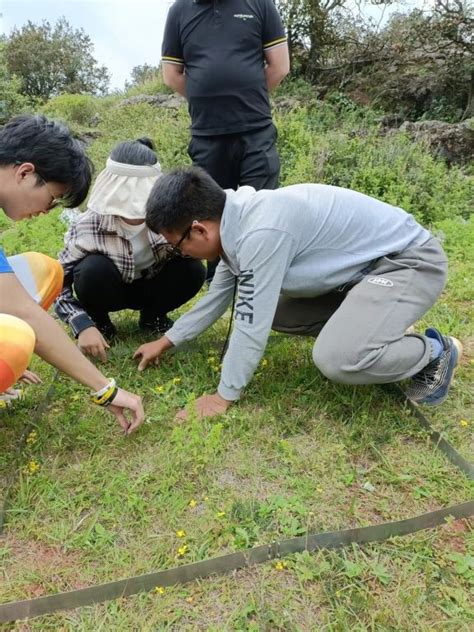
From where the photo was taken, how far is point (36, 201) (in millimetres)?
1858

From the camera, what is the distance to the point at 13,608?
1462 mm

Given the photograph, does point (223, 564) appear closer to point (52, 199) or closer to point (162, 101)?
point (52, 199)

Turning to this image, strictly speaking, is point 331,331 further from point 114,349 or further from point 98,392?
point 114,349

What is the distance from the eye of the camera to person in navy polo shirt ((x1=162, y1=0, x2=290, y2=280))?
3037mm

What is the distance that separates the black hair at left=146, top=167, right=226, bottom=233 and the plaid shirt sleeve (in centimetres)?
70

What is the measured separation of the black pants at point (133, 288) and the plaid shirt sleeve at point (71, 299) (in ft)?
0.16

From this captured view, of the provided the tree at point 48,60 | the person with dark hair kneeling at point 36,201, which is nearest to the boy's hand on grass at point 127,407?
the person with dark hair kneeling at point 36,201

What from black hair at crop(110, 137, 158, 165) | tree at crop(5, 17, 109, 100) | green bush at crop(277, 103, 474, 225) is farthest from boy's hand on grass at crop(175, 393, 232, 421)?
tree at crop(5, 17, 109, 100)

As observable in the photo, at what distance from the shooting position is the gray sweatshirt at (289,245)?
205 cm

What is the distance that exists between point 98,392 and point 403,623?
1.18 meters

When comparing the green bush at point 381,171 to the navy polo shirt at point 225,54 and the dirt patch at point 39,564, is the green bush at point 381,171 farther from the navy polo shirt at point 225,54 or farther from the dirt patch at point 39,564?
the dirt patch at point 39,564

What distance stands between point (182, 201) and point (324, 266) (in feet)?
2.10

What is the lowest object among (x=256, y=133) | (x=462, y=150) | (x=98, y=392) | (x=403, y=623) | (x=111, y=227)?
(x=462, y=150)

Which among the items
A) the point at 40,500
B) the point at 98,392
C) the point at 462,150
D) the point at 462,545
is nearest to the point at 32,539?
the point at 40,500
